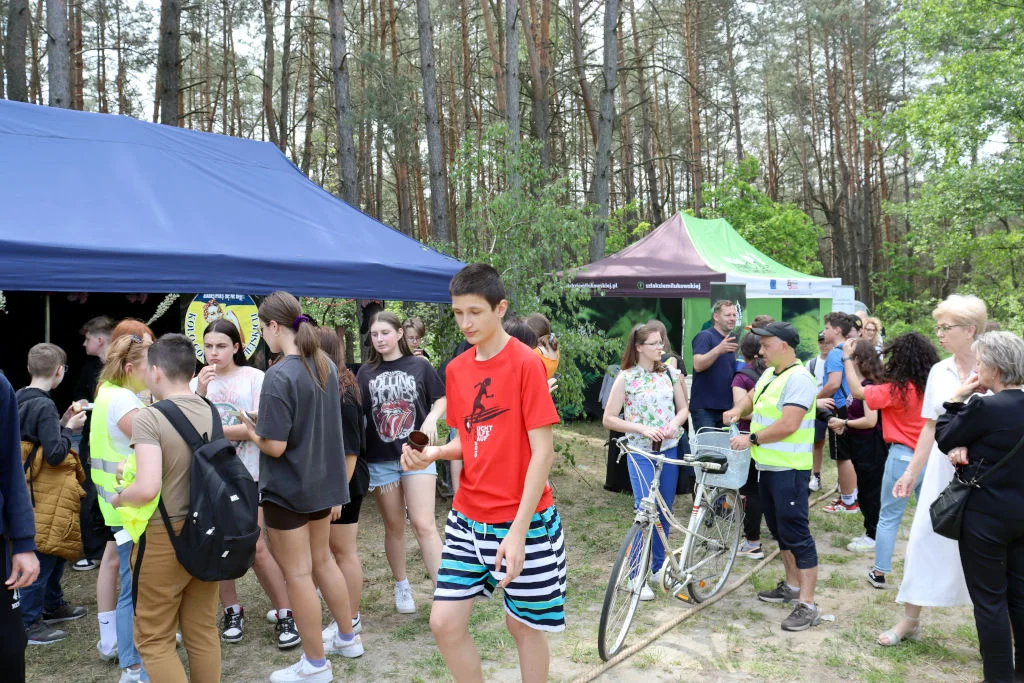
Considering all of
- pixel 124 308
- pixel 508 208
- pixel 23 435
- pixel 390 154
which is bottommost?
pixel 23 435

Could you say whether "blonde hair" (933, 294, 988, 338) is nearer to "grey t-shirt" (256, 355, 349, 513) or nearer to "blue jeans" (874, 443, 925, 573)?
"blue jeans" (874, 443, 925, 573)

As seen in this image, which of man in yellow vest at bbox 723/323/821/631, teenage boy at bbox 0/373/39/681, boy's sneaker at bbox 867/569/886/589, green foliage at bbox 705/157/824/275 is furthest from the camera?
green foliage at bbox 705/157/824/275

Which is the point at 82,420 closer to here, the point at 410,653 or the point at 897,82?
the point at 410,653

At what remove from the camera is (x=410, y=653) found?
13.3 ft

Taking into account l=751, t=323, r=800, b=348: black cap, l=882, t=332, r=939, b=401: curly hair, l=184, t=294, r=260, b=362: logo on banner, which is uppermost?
l=184, t=294, r=260, b=362: logo on banner

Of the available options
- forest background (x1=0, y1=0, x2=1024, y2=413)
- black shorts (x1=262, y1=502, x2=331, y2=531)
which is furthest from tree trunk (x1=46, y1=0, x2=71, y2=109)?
black shorts (x1=262, y1=502, x2=331, y2=531)

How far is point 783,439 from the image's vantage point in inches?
170

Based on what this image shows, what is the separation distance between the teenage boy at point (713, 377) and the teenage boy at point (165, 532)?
14.2 ft

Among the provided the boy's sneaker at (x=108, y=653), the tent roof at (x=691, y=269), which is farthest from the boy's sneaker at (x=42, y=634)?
the tent roof at (x=691, y=269)

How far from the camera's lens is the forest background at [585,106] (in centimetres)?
818

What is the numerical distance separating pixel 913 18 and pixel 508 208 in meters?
14.5

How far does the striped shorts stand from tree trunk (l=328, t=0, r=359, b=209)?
8.31 meters

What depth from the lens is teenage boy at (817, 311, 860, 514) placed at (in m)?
6.75

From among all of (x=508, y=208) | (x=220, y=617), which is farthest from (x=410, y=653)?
(x=508, y=208)
